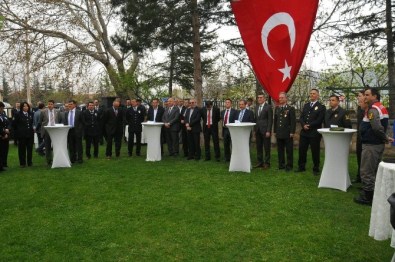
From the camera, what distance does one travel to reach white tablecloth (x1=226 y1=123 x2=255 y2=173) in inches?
305

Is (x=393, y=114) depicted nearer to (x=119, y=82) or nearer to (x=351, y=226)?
(x=351, y=226)

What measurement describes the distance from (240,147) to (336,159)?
214cm

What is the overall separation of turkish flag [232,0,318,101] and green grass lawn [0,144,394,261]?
2241 mm

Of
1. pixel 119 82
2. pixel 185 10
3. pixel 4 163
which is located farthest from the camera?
pixel 119 82

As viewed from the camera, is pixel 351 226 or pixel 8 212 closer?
pixel 351 226

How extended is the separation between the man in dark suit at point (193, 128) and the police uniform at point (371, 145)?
4912mm

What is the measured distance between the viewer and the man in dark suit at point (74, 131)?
954 centimetres

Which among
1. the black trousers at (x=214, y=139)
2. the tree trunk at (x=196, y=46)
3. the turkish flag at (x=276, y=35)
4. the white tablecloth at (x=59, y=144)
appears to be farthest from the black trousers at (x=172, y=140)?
the tree trunk at (x=196, y=46)

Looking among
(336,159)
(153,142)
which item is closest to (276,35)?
(336,159)

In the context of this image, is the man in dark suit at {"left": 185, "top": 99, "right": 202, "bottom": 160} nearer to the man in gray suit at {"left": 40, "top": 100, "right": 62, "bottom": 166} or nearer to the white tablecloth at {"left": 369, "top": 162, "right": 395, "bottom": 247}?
the man in gray suit at {"left": 40, "top": 100, "right": 62, "bottom": 166}

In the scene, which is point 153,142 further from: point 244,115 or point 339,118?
point 339,118

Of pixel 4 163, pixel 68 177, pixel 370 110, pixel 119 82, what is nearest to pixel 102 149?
pixel 4 163

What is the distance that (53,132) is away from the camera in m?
8.54

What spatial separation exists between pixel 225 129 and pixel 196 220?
4624 millimetres
